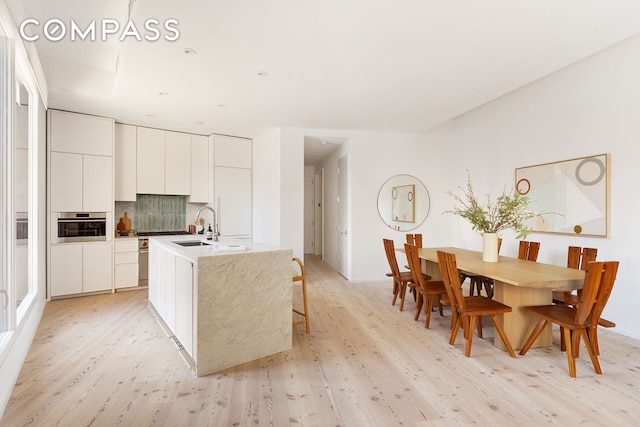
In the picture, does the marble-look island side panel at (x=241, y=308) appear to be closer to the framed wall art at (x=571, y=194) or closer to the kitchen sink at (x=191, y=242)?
the kitchen sink at (x=191, y=242)

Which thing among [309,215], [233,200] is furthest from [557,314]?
[309,215]

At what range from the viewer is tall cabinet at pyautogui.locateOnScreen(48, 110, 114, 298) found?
411cm

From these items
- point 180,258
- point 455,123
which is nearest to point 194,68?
point 180,258

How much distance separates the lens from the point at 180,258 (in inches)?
99.3

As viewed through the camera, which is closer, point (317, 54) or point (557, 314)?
point (557, 314)

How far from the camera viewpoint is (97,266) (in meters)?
4.39

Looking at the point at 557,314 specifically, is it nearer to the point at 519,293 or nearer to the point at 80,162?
the point at 519,293

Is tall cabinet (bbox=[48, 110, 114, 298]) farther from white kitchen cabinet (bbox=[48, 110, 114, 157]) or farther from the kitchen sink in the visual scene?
the kitchen sink

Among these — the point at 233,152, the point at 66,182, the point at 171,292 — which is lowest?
the point at 171,292

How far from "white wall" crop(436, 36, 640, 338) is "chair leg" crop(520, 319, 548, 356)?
4.17 ft

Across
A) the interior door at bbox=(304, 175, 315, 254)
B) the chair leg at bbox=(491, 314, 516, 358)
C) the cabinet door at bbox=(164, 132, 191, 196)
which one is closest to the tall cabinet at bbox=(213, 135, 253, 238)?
the cabinet door at bbox=(164, 132, 191, 196)

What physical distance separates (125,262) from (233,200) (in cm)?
187

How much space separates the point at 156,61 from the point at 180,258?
6.00 ft

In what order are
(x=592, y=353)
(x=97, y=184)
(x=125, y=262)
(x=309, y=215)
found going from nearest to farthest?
(x=592, y=353), (x=97, y=184), (x=125, y=262), (x=309, y=215)
